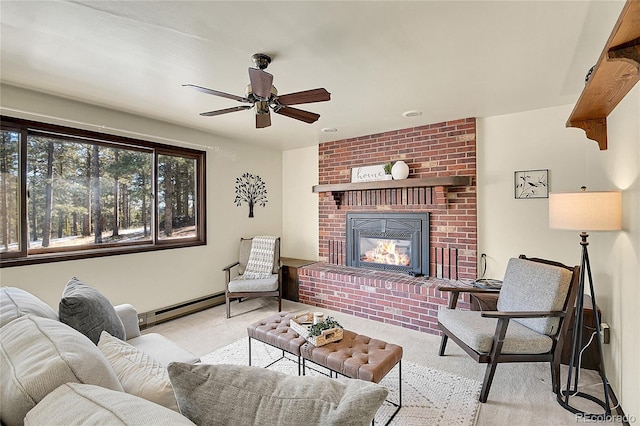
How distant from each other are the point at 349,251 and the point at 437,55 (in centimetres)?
286

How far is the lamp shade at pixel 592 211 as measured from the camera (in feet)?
6.27

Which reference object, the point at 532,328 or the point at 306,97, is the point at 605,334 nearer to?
the point at 532,328

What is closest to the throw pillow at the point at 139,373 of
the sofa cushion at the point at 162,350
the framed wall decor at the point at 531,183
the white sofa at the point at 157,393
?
the white sofa at the point at 157,393

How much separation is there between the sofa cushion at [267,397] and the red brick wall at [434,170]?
3.23m

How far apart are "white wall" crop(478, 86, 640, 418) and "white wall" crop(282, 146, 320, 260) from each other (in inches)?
93.4

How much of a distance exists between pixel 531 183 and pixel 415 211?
1249 mm

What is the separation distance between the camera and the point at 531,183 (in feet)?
10.6

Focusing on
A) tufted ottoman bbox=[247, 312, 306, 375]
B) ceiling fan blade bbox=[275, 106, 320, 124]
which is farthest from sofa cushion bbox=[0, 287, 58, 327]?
ceiling fan blade bbox=[275, 106, 320, 124]

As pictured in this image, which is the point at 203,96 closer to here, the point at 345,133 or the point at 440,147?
the point at 345,133

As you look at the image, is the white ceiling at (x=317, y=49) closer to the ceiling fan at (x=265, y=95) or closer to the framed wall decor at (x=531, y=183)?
the ceiling fan at (x=265, y=95)

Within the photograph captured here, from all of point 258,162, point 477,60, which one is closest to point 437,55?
point 477,60

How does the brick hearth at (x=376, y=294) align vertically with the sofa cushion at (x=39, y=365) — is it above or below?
below

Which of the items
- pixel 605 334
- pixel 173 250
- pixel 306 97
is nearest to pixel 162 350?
Result: pixel 306 97

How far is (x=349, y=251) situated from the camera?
441 centimetres
